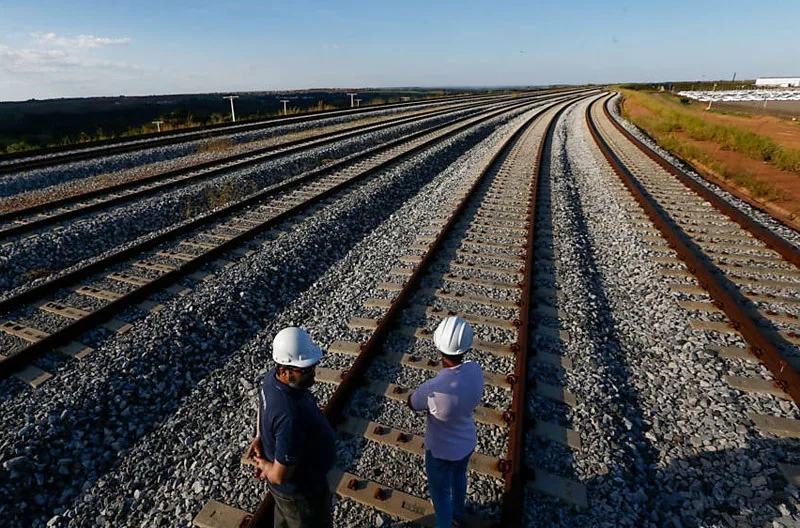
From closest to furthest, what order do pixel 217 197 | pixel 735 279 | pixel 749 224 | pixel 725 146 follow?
pixel 735 279, pixel 749 224, pixel 217 197, pixel 725 146

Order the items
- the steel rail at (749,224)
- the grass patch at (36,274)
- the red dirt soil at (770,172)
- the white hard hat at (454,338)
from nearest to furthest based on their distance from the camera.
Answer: the white hard hat at (454,338), the grass patch at (36,274), the steel rail at (749,224), the red dirt soil at (770,172)

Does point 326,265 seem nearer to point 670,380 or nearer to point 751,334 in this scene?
point 670,380

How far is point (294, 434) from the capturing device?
7.63ft

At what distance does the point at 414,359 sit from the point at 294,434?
2653mm

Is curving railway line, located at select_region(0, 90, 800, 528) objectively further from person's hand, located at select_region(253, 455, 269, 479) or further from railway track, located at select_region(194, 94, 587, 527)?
person's hand, located at select_region(253, 455, 269, 479)

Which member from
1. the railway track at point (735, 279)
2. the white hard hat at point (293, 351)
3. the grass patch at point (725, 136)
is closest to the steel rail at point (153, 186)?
the white hard hat at point (293, 351)

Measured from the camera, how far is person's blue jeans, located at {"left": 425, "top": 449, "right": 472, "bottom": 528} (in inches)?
115

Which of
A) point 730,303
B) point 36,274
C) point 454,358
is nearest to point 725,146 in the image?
point 730,303

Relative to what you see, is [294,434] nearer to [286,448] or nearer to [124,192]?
[286,448]

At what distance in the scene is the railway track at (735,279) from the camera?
449cm

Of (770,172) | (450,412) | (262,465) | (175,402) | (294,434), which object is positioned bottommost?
(175,402)

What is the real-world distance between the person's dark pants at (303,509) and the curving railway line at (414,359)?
0.55 metres

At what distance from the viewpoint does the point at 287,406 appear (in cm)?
231

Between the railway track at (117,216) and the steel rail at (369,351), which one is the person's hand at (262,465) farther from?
the railway track at (117,216)
